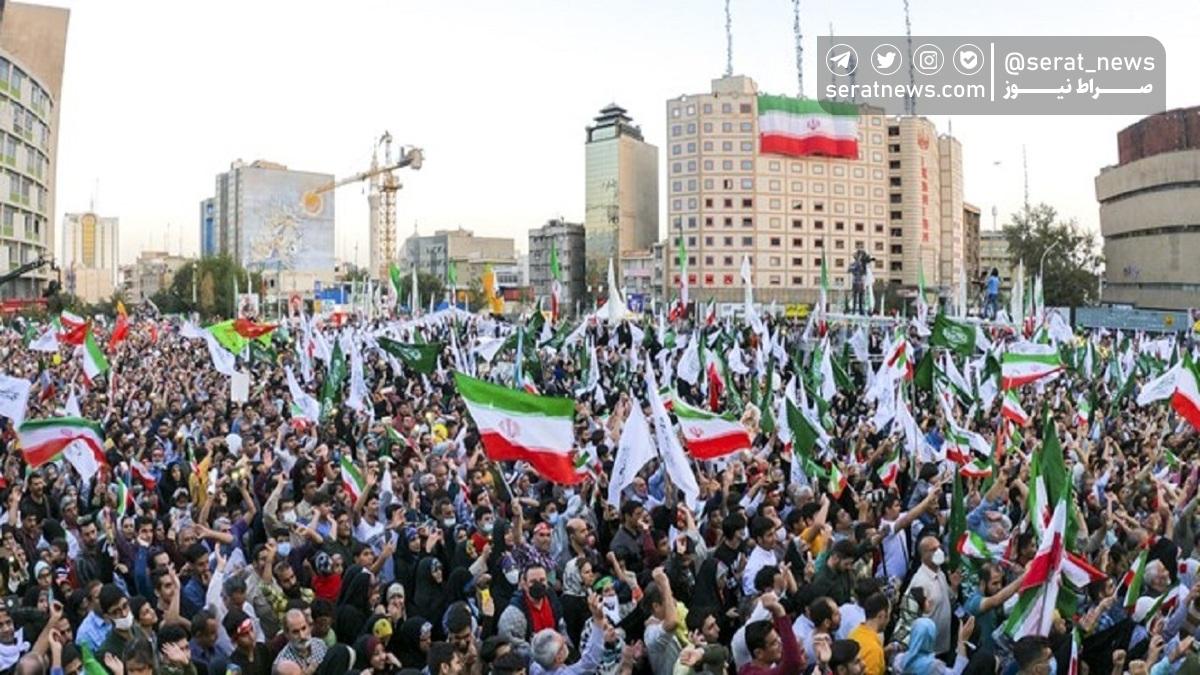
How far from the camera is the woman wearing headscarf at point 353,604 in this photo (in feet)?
21.5

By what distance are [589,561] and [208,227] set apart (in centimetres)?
19476

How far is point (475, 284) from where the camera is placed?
128375 millimetres

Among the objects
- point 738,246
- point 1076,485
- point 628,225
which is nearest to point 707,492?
point 1076,485

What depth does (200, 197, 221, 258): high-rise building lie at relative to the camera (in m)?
184

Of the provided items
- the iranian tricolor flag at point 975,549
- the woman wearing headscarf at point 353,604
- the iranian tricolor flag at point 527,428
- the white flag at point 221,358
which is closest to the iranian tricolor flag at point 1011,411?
the iranian tricolor flag at point 975,549

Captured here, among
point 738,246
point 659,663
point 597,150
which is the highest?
point 597,150

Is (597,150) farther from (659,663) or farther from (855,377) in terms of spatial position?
(659,663)

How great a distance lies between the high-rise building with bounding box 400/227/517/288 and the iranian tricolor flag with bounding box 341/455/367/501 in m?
148

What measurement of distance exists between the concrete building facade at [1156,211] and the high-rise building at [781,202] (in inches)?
980

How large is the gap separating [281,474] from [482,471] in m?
1.96

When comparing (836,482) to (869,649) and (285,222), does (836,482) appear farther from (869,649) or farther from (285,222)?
(285,222)

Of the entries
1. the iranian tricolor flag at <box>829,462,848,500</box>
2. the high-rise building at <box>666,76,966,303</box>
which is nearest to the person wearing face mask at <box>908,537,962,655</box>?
the iranian tricolor flag at <box>829,462,848,500</box>

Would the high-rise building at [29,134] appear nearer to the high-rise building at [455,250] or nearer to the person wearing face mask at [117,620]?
the person wearing face mask at [117,620]

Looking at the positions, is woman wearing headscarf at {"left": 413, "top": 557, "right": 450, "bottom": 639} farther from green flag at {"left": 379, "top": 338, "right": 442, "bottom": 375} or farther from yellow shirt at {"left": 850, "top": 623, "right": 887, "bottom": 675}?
green flag at {"left": 379, "top": 338, "right": 442, "bottom": 375}
